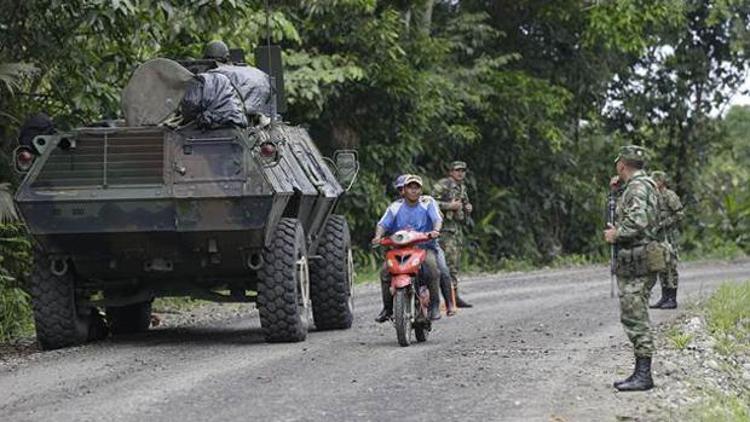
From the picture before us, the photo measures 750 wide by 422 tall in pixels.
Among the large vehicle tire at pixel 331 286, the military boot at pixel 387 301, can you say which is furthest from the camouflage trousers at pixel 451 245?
the military boot at pixel 387 301

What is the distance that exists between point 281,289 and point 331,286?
71.2 inches

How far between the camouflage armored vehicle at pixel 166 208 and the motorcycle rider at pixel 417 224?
774mm

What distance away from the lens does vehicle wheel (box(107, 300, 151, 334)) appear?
1545 cm

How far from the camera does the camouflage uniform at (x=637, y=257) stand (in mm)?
10305

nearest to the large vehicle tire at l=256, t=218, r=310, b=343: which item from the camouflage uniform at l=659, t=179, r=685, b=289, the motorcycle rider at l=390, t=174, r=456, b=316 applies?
the motorcycle rider at l=390, t=174, r=456, b=316

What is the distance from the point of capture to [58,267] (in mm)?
13438

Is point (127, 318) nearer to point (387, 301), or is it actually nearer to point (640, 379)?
point (387, 301)

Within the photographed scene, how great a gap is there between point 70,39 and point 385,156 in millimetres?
11530

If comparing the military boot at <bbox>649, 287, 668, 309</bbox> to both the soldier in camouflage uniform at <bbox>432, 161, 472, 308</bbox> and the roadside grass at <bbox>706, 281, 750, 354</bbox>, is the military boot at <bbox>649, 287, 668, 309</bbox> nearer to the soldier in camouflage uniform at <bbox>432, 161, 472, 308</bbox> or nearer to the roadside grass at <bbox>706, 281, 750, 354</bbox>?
the roadside grass at <bbox>706, 281, 750, 354</bbox>

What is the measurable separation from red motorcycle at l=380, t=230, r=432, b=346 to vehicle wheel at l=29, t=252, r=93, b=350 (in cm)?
284

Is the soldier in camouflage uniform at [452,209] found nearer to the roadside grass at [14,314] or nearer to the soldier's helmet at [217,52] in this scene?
the soldier's helmet at [217,52]

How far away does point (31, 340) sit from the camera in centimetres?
1498

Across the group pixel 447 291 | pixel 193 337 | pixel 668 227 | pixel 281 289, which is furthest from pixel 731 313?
pixel 193 337

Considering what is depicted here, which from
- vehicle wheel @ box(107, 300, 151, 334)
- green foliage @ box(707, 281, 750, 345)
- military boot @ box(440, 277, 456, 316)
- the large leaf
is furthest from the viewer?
vehicle wheel @ box(107, 300, 151, 334)
